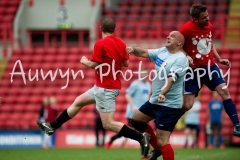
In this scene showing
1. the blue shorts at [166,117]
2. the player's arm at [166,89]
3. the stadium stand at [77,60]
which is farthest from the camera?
the stadium stand at [77,60]

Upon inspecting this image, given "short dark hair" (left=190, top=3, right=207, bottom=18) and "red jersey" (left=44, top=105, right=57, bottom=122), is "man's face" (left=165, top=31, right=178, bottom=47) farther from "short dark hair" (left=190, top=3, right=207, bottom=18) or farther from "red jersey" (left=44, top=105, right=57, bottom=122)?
"red jersey" (left=44, top=105, right=57, bottom=122)

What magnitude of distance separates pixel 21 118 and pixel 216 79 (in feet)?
42.1

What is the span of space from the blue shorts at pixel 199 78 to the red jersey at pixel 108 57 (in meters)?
1.19

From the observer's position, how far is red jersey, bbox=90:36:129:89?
9.58m

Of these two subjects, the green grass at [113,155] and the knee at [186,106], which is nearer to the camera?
the knee at [186,106]

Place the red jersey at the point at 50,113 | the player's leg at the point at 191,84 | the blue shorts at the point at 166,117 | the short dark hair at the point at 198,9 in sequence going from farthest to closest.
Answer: the red jersey at the point at 50,113 < the player's leg at the point at 191,84 < the short dark hair at the point at 198,9 < the blue shorts at the point at 166,117

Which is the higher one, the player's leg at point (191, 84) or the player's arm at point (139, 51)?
the player's arm at point (139, 51)

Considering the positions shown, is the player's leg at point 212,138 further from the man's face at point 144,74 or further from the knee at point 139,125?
the knee at point 139,125

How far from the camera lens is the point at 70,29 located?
25.9 m

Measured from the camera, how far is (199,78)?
10203 mm

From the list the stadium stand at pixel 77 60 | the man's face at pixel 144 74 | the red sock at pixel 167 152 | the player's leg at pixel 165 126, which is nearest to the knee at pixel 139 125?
the player's leg at pixel 165 126

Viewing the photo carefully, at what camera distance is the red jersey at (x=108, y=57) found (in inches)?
377

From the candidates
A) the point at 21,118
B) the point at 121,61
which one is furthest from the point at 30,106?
the point at 121,61

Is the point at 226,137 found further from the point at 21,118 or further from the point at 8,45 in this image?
the point at 8,45
